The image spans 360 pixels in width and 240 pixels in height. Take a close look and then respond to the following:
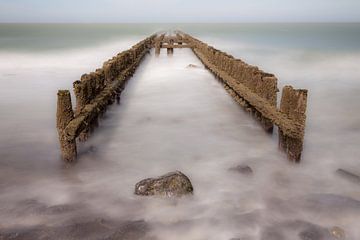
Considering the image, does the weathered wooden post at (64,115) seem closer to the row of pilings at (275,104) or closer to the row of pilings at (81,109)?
the row of pilings at (81,109)

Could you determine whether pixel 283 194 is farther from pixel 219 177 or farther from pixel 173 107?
pixel 173 107

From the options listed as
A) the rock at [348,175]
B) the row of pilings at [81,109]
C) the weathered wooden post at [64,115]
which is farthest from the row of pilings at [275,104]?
the weathered wooden post at [64,115]

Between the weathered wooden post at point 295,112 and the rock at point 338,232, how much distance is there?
1553 millimetres

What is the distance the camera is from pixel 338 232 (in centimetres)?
413

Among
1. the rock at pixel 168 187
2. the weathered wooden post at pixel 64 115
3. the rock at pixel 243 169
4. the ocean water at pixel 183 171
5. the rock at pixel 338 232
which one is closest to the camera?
the rock at pixel 338 232

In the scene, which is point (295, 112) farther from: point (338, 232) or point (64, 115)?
point (64, 115)

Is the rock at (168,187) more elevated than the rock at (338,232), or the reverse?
the rock at (168,187)

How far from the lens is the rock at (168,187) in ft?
15.6

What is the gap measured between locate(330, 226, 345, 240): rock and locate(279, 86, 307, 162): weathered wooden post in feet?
5.09

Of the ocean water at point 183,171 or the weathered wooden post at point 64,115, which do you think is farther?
the weathered wooden post at point 64,115

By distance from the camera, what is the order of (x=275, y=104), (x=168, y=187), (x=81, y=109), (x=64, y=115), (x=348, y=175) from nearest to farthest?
1. (x=168, y=187)
2. (x=64, y=115)
3. (x=348, y=175)
4. (x=81, y=109)
5. (x=275, y=104)

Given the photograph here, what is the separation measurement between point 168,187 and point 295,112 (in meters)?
2.29

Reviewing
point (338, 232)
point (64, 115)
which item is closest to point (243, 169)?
point (338, 232)

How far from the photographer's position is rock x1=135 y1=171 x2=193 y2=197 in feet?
15.6
